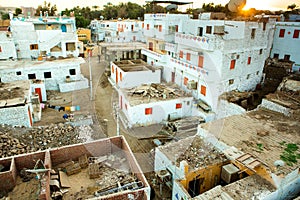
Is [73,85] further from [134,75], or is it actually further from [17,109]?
[17,109]

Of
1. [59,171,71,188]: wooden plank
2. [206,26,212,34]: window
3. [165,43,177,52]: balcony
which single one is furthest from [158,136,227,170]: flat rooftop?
[165,43,177,52]: balcony

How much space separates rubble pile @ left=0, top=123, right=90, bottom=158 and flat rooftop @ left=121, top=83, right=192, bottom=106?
5283 mm

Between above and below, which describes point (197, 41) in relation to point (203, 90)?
above

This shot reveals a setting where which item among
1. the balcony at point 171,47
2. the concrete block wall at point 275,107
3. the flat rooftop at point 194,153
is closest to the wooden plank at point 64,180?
the flat rooftop at point 194,153

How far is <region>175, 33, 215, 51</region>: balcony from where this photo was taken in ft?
69.5

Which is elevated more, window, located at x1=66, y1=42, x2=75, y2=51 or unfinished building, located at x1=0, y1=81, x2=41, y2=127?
window, located at x1=66, y1=42, x2=75, y2=51

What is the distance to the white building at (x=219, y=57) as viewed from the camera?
2131 cm

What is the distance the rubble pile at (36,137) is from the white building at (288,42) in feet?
81.5

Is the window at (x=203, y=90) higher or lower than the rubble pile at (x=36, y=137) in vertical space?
higher

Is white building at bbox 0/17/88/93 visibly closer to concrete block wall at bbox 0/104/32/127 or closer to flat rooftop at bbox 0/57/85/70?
flat rooftop at bbox 0/57/85/70

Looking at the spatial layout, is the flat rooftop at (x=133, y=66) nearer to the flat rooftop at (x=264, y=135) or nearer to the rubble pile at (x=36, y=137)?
the rubble pile at (x=36, y=137)

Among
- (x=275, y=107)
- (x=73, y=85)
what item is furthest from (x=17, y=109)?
(x=275, y=107)

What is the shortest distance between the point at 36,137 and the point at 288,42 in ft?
94.7

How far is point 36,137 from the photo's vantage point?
17438mm
